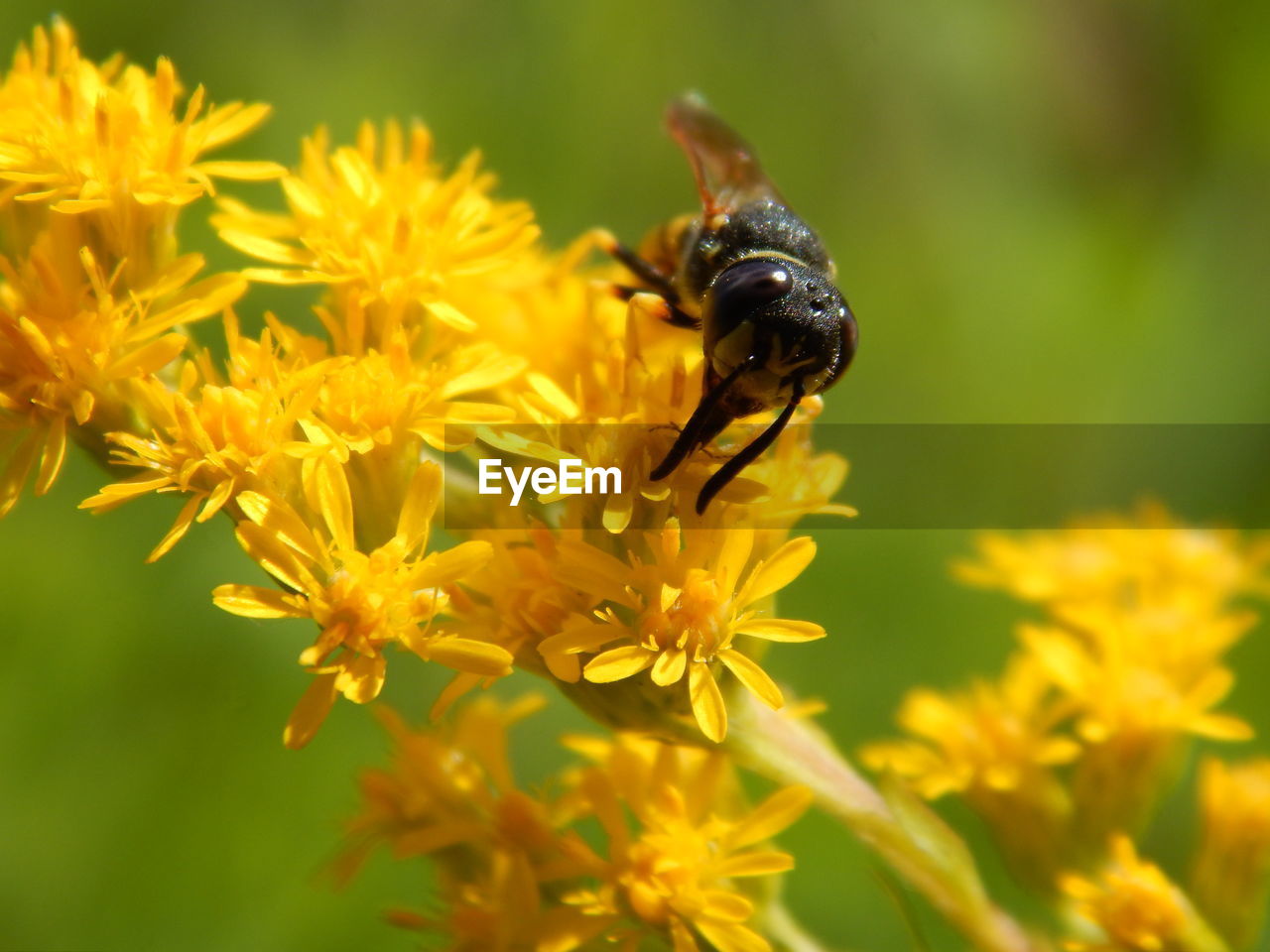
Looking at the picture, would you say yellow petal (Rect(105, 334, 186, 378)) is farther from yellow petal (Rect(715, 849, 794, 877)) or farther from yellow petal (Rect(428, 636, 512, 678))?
yellow petal (Rect(715, 849, 794, 877))

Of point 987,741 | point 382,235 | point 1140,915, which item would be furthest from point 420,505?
point 1140,915

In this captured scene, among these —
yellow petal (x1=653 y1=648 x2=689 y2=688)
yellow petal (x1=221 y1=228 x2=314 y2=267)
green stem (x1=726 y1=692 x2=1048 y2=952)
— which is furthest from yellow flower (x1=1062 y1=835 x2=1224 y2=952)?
yellow petal (x1=221 y1=228 x2=314 y2=267)

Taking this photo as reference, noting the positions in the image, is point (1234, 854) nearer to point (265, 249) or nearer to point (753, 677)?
point (753, 677)

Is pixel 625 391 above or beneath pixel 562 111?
beneath

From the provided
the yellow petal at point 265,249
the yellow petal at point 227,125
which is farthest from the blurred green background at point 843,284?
the yellow petal at point 227,125

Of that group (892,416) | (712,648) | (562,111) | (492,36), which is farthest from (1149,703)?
(492,36)

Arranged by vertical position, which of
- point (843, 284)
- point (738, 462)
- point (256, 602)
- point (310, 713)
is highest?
point (843, 284)

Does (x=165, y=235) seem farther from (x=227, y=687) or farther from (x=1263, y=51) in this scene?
(x=1263, y=51)
